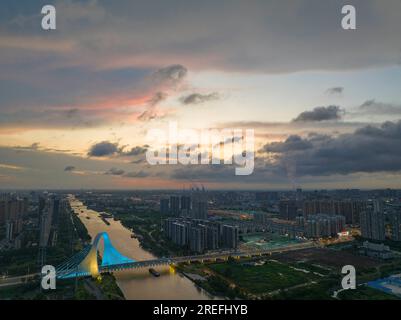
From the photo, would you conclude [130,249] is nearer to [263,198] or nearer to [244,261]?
[244,261]

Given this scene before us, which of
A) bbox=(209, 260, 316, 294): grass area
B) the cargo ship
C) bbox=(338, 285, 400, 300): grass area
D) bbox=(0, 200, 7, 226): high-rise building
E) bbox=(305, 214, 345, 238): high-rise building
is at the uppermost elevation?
bbox=(0, 200, 7, 226): high-rise building

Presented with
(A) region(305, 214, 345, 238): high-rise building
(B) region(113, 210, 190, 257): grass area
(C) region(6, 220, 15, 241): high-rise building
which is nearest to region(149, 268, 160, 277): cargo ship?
(B) region(113, 210, 190, 257): grass area

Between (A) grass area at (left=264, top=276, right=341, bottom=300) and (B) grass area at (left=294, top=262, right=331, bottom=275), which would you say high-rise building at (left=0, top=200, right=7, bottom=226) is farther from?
(A) grass area at (left=264, top=276, right=341, bottom=300)

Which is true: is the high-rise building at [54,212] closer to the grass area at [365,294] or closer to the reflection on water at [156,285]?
the reflection on water at [156,285]

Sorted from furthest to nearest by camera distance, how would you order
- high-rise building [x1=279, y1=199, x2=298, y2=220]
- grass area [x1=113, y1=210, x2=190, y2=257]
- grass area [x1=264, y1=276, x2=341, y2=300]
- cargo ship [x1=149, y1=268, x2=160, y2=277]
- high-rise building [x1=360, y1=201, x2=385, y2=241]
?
high-rise building [x1=279, y1=199, x2=298, y2=220] < high-rise building [x1=360, y1=201, x2=385, y2=241] < grass area [x1=113, y1=210, x2=190, y2=257] < cargo ship [x1=149, y1=268, x2=160, y2=277] < grass area [x1=264, y1=276, x2=341, y2=300]

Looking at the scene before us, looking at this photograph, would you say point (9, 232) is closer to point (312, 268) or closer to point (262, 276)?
point (262, 276)
